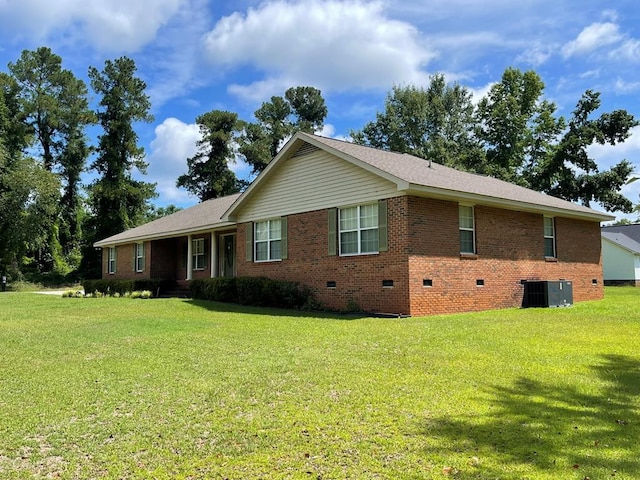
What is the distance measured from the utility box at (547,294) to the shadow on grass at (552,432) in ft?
32.0

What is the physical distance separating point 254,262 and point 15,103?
Answer: 3659 cm

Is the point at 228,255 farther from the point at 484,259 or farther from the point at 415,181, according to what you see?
the point at 415,181

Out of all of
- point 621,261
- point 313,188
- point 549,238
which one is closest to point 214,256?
point 313,188

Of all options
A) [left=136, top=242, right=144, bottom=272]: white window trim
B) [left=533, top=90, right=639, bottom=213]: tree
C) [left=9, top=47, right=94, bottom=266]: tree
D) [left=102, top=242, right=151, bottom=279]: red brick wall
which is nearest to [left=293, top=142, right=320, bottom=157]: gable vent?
[left=102, top=242, right=151, bottom=279]: red brick wall

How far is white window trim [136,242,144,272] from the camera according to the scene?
27567mm

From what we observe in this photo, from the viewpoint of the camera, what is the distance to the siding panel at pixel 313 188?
14672mm

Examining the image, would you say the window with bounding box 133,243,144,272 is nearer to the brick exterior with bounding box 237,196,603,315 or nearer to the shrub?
the shrub

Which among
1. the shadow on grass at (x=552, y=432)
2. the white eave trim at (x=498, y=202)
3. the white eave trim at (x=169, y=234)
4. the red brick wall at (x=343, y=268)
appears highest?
the white eave trim at (x=498, y=202)

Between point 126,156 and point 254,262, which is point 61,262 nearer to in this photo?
point 126,156

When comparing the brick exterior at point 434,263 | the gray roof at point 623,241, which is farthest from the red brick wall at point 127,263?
the gray roof at point 623,241

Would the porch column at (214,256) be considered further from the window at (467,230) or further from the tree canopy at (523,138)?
the tree canopy at (523,138)

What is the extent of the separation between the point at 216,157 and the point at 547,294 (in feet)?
130

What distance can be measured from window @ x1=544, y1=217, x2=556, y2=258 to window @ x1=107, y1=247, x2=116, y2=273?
2405 cm

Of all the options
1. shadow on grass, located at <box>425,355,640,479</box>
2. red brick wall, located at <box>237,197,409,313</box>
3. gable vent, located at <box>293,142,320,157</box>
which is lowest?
shadow on grass, located at <box>425,355,640,479</box>
